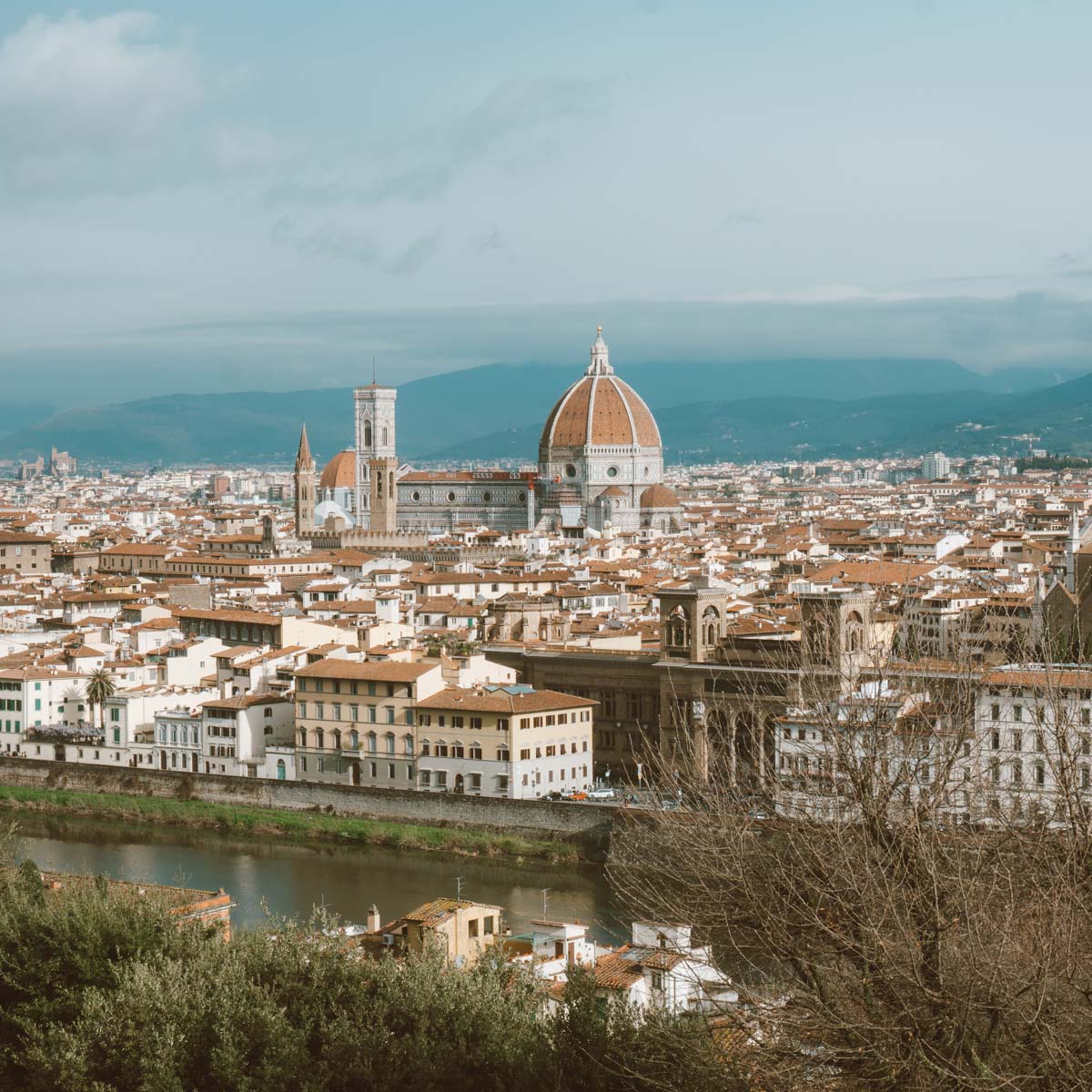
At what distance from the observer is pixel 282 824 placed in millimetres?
31031

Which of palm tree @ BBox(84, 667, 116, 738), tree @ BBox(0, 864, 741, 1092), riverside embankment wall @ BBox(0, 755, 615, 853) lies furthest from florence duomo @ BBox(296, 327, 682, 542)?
tree @ BBox(0, 864, 741, 1092)

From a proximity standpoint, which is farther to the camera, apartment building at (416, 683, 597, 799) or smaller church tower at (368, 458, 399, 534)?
smaller church tower at (368, 458, 399, 534)

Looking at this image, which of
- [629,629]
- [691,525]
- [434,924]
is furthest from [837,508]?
[434,924]

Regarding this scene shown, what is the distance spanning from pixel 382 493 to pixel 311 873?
64.3 m

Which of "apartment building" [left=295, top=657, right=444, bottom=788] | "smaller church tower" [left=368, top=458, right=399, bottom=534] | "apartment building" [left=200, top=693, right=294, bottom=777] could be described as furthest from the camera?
"smaller church tower" [left=368, top=458, right=399, bottom=534]

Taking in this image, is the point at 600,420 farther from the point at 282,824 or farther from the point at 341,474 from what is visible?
the point at 282,824

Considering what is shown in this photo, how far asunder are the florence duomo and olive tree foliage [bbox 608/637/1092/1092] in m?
77.2

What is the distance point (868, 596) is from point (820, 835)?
1768 centimetres

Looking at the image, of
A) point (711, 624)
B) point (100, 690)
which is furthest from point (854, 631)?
point (100, 690)

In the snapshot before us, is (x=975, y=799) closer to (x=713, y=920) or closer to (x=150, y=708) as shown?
(x=713, y=920)

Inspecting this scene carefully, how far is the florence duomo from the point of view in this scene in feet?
305

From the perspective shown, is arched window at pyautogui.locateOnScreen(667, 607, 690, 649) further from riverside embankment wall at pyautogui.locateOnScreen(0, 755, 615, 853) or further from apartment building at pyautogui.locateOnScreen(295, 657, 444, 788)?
riverside embankment wall at pyautogui.locateOnScreen(0, 755, 615, 853)

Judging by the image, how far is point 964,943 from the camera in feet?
39.7

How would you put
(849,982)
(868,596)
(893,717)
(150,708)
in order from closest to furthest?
1. (849,982)
2. (893,717)
3. (868,596)
4. (150,708)
